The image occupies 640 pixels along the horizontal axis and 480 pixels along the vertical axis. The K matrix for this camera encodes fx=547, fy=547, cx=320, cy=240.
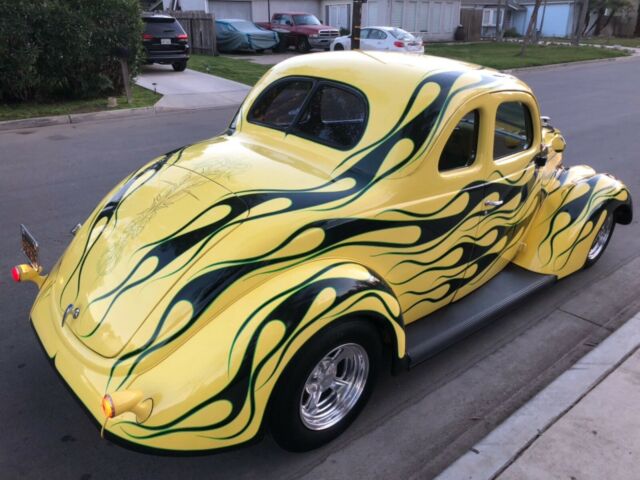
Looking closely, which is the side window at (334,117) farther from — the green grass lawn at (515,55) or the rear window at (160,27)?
the green grass lawn at (515,55)

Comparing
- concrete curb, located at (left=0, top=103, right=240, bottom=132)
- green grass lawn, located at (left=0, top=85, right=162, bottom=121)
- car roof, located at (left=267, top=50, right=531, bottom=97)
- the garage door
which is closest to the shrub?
green grass lawn, located at (left=0, top=85, right=162, bottom=121)

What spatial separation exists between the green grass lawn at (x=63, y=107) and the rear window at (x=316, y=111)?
8.56 m

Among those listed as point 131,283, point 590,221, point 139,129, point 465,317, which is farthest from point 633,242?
point 139,129

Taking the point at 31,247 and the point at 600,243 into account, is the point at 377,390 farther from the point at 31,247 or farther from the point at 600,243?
the point at 600,243

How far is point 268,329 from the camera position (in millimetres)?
2479

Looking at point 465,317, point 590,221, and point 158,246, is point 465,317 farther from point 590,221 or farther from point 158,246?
point 158,246

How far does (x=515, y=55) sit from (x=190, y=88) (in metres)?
16.4

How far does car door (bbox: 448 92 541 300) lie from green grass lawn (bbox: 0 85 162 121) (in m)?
9.63

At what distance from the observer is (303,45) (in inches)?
947

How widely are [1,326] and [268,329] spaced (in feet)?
8.15

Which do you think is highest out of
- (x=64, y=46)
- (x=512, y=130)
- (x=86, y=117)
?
(x=64, y=46)

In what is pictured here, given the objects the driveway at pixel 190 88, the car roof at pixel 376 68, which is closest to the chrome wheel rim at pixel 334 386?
the car roof at pixel 376 68

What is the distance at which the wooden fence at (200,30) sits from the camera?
70.9 feet

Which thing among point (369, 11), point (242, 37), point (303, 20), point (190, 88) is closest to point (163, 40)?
point (190, 88)
